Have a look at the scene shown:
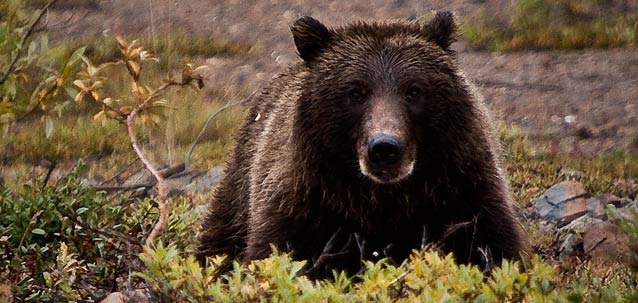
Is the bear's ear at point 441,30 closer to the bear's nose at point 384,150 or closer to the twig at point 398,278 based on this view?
the bear's nose at point 384,150

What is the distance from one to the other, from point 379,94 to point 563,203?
3109mm

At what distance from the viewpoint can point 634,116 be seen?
443 inches

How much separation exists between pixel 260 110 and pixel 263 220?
1.38m

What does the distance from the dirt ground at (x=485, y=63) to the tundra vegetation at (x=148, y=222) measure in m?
0.78

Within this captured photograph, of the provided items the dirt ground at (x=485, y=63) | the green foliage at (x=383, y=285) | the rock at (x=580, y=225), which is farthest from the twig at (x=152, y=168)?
the dirt ground at (x=485, y=63)

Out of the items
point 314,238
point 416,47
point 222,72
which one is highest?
point 416,47

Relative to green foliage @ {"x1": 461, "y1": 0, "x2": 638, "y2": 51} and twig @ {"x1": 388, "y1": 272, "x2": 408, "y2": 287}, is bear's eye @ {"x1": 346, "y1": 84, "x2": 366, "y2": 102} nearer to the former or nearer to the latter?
twig @ {"x1": 388, "y1": 272, "x2": 408, "y2": 287}

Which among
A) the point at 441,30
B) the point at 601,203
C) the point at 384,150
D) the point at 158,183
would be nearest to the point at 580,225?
the point at 601,203

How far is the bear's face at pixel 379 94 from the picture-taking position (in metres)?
5.52

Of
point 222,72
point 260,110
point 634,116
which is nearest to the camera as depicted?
point 260,110

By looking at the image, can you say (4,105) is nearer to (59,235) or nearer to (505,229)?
(59,235)

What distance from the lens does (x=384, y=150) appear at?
527 centimetres

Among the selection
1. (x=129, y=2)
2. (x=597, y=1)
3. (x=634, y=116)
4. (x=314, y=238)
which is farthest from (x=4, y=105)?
(x=129, y=2)

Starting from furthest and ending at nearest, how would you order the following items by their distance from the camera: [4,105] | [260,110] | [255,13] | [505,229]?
[255,13]
[260,110]
[505,229]
[4,105]
